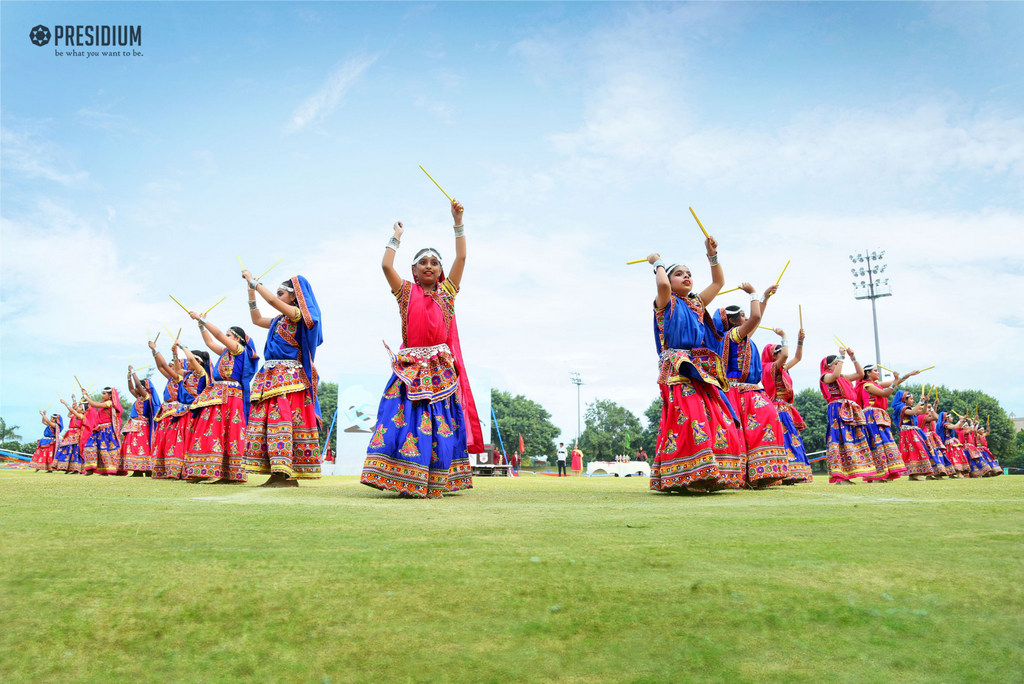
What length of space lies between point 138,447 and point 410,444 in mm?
11592

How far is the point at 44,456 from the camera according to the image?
2312 centimetres

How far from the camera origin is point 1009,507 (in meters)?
4.65

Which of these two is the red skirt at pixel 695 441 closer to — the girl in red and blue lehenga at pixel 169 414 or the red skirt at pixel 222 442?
the red skirt at pixel 222 442

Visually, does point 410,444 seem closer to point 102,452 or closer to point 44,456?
point 102,452

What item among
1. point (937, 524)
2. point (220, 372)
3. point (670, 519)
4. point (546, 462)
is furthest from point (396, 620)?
point (546, 462)

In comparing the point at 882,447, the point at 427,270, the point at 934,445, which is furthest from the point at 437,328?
the point at 934,445

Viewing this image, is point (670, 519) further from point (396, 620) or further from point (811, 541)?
point (396, 620)

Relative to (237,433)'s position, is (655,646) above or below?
below

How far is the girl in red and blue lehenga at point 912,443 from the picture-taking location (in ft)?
48.5

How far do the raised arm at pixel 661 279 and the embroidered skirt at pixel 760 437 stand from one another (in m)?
2.02

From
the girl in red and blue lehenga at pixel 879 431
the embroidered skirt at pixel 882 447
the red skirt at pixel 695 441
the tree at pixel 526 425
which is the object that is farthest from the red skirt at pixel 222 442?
the tree at pixel 526 425

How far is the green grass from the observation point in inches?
72.3

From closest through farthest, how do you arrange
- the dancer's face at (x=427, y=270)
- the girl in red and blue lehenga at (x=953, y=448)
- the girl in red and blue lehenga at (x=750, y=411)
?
the dancer's face at (x=427, y=270) < the girl in red and blue lehenga at (x=750, y=411) < the girl in red and blue lehenga at (x=953, y=448)

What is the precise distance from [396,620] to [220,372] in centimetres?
904
